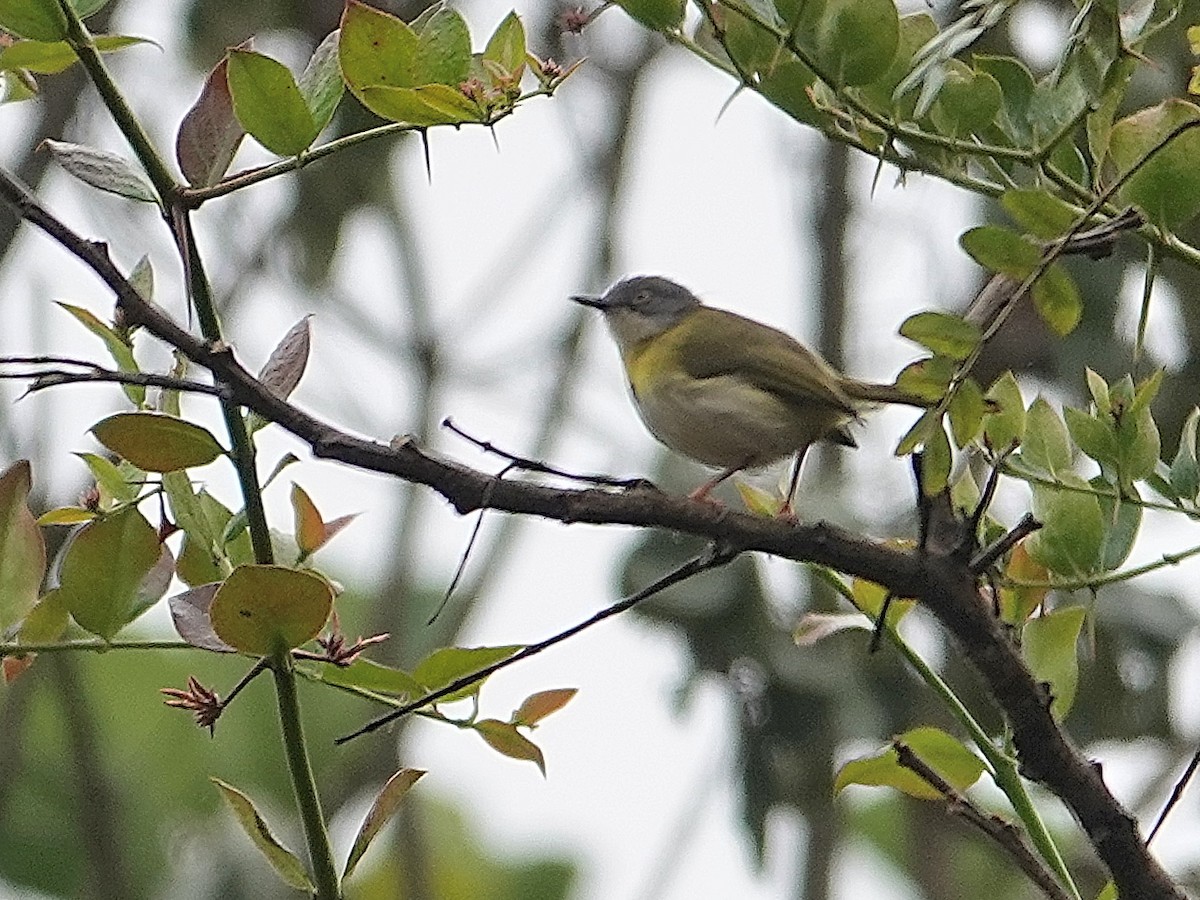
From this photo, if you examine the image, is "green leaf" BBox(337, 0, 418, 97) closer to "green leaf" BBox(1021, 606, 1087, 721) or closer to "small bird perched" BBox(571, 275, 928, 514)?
"green leaf" BBox(1021, 606, 1087, 721)

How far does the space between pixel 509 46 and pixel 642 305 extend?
59.5 inches

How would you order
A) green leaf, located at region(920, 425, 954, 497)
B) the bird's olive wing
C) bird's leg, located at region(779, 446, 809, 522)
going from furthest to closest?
1. the bird's olive wing
2. bird's leg, located at region(779, 446, 809, 522)
3. green leaf, located at region(920, 425, 954, 497)

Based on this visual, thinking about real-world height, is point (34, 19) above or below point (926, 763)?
above

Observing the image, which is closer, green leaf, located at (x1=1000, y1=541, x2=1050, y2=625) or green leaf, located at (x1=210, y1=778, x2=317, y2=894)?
green leaf, located at (x1=210, y1=778, x2=317, y2=894)

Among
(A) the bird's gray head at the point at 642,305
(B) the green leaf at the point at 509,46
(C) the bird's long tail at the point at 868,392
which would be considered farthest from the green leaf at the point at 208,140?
(A) the bird's gray head at the point at 642,305

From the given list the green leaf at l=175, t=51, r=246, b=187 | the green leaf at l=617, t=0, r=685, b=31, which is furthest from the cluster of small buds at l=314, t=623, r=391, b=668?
the green leaf at l=617, t=0, r=685, b=31

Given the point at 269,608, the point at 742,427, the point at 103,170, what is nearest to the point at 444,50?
the point at 103,170

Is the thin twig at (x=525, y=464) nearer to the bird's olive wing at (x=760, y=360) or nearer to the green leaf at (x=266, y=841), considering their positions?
the green leaf at (x=266, y=841)

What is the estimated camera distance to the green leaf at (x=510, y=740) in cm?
94

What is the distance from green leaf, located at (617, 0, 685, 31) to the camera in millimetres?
865

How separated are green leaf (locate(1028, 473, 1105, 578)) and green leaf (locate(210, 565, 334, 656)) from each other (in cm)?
38

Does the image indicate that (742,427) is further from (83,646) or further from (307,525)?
(83,646)

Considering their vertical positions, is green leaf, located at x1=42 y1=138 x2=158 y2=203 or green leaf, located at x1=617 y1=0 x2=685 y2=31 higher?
green leaf, located at x1=617 y1=0 x2=685 y2=31

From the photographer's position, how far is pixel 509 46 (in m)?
0.82
